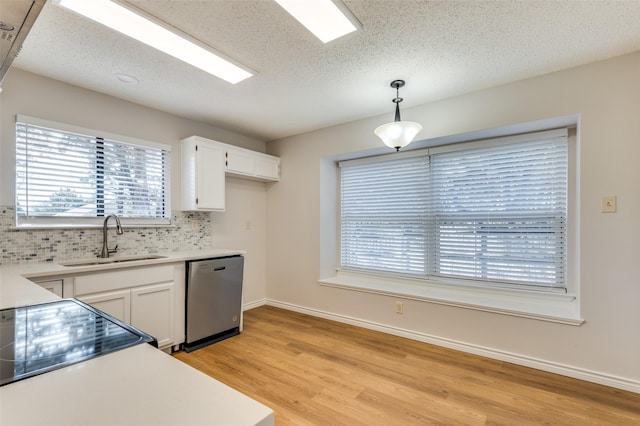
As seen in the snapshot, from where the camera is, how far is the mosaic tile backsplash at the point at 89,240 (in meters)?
2.31

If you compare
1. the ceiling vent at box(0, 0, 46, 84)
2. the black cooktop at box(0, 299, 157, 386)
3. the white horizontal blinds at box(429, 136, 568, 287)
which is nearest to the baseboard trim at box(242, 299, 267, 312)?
the white horizontal blinds at box(429, 136, 568, 287)

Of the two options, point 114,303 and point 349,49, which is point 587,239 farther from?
point 114,303

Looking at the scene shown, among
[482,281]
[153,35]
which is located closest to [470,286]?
[482,281]

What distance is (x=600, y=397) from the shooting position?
208 cm

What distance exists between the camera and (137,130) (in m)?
Result: 3.08

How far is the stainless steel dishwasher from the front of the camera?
2.84 metres

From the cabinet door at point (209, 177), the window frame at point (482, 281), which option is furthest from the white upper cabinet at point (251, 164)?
the window frame at point (482, 281)

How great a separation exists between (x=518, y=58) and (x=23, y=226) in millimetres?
4021

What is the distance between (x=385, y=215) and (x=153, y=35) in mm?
2825

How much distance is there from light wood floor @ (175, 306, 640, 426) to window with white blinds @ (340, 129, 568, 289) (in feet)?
2.83

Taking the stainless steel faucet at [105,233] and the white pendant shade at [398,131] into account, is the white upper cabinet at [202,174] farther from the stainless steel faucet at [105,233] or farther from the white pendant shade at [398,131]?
the white pendant shade at [398,131]

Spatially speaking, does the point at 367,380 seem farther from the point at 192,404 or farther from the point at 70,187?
the point at 70,187

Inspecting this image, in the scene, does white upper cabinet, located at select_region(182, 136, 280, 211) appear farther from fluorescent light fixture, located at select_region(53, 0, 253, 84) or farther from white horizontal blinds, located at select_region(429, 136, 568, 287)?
white horizontal blinds, located at select_region(429, 136, 568, 287)

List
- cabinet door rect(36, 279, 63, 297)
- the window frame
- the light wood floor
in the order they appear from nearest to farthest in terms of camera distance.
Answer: the light wood floor, cabinet door rect(36, 279, 63, 297), the window frame
